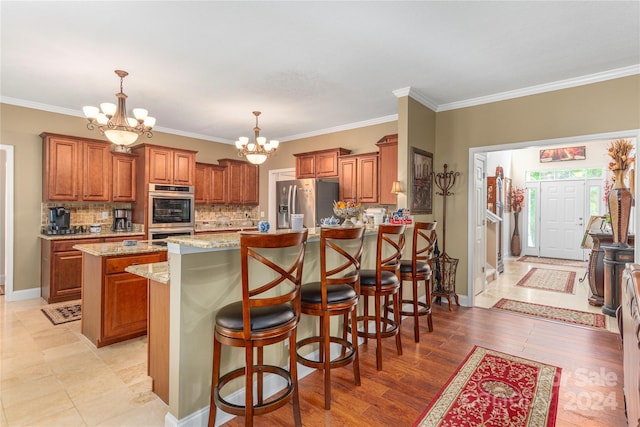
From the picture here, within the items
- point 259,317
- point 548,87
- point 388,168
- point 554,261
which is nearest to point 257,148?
point 388,168

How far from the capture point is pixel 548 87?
3871 mm

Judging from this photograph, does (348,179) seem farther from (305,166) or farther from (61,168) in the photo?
(61,168)

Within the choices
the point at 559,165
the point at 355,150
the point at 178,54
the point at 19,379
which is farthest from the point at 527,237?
the point at 19,379

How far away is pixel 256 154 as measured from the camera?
4.70m

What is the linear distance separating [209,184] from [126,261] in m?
3.66

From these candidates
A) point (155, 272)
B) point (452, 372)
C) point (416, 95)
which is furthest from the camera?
point (416, 95)

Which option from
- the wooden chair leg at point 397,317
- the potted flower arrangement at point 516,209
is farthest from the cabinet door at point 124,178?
the potted flower arrangement at point 516,209

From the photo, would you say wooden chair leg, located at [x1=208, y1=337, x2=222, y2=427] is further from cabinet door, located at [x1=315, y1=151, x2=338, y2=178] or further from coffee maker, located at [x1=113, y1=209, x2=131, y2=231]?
coffee maker, located at [x1=113, y1=209, x2=131, y2=231]

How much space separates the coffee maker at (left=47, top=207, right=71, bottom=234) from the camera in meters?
4.80

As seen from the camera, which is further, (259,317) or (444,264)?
(444,264)

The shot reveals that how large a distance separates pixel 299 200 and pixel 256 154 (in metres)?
1.35

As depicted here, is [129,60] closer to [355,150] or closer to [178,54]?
[178,54]

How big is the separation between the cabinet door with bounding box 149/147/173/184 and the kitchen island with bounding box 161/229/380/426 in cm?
402

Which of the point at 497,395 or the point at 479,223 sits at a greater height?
the point at 479,223
